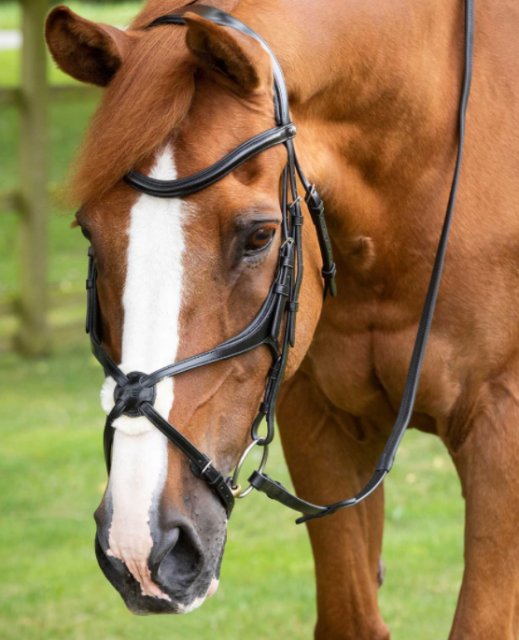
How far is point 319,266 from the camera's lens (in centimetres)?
275

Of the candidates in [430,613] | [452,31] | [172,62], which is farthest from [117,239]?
[430,613]

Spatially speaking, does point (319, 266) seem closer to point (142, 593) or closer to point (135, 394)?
point (135, 394)

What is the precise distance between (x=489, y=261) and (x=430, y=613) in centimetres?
229

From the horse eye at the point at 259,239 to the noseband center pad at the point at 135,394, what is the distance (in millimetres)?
328

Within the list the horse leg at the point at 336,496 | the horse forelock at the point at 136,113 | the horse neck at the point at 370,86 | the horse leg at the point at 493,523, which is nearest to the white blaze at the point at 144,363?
the horse forelock at the point at 136,113

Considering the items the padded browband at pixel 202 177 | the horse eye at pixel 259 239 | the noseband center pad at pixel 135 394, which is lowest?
the noseband center pad at pixel 135 394

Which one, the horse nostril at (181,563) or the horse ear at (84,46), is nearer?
the horse nostril at (181,563)

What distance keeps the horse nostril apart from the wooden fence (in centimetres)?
662

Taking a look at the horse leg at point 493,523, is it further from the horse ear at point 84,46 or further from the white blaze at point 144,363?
the horse ear at point 84,46

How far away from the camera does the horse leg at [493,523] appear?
2936 millimetres

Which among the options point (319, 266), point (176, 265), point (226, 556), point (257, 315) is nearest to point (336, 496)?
point (319, 266)

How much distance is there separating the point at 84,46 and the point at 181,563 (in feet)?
3.40

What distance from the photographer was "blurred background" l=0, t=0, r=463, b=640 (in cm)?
483

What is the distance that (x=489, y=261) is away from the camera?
2941mm
